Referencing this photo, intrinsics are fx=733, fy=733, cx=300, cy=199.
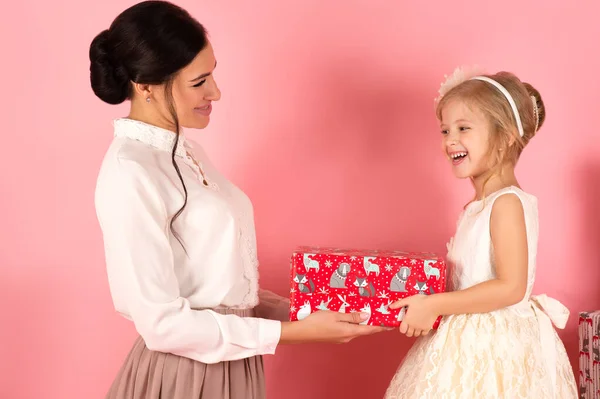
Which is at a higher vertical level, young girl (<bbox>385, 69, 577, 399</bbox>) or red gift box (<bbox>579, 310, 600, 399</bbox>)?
young girl (<bbox>385, 69, 577, 399</bbox>)

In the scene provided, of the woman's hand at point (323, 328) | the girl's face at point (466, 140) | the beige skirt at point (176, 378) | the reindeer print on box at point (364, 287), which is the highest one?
the girl's face at point (466, 140)

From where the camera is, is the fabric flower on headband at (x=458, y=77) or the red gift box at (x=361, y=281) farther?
the fabric flower on headband at (x=458, y=77)

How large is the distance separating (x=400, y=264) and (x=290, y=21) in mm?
1007

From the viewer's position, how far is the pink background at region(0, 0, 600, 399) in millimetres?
2152

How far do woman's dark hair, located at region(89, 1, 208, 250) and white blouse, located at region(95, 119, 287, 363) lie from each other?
0.04 metres

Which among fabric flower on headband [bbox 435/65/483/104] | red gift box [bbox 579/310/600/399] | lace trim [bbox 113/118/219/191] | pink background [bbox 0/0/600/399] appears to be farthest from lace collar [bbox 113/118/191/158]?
red gift box [bbox 579/310/600/399]

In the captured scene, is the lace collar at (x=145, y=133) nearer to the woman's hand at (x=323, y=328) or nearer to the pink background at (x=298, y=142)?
the woman's hand at (x=323, y=328)

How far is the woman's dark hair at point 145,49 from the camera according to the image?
1.33 m

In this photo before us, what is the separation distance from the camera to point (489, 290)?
1470 millimetres

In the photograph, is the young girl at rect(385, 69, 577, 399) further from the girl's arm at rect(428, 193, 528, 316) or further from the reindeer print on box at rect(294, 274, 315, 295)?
the reindeer print on box at rect(294, 274, 315, 295)

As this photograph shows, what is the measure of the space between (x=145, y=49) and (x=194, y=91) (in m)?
0.14

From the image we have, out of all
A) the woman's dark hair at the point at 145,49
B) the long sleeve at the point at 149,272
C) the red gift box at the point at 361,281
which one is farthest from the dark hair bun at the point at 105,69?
the red gift box at the point at 361,281

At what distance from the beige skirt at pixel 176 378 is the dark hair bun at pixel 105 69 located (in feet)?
1.55

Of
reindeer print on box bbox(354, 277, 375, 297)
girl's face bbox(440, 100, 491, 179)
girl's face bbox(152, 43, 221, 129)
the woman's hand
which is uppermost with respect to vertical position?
girl's face bbox(152, 43, 221, 129)
